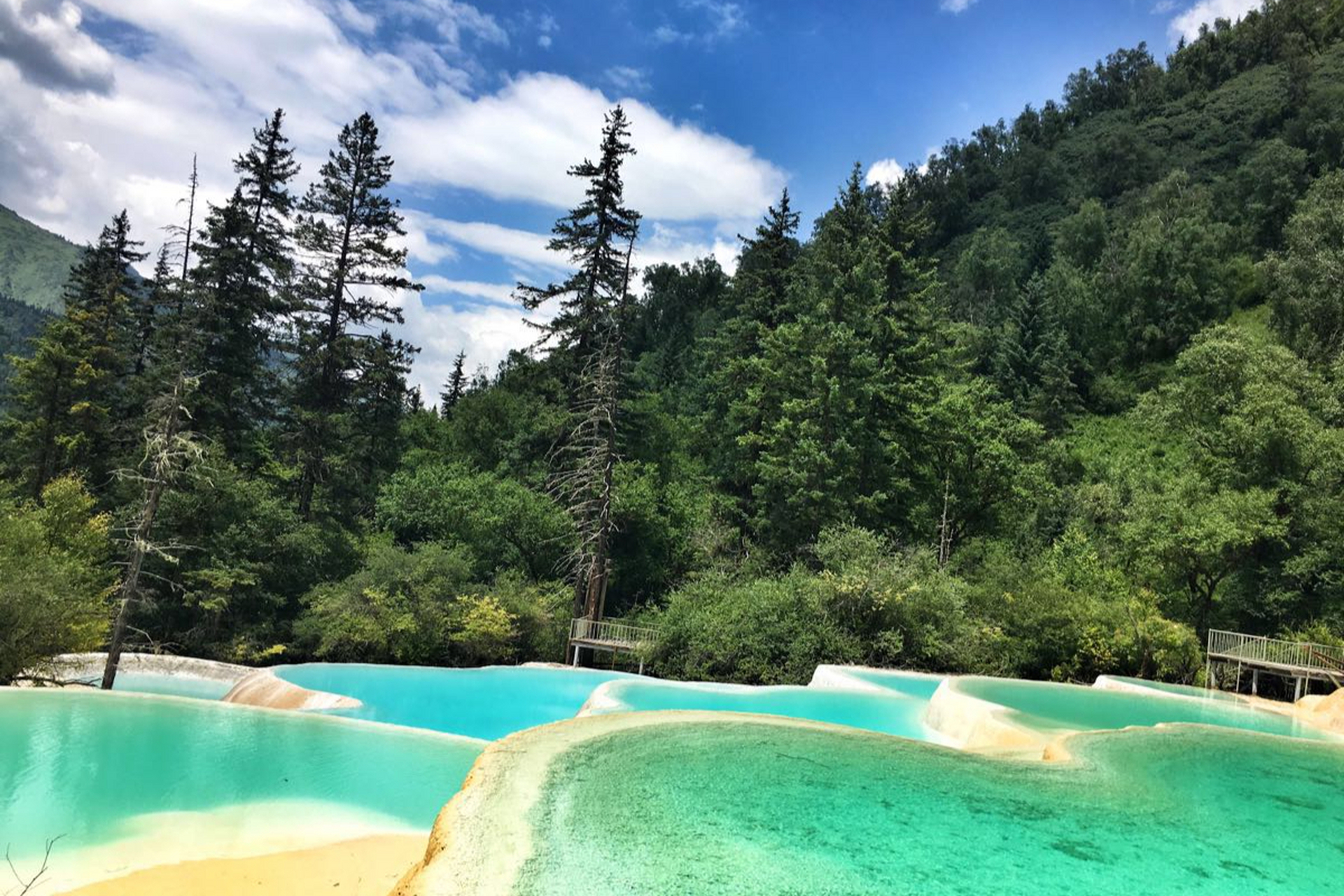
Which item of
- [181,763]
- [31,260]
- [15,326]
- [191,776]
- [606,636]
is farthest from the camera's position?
[31,260]

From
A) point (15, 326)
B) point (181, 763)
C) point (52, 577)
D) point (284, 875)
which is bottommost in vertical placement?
point (181, 763)

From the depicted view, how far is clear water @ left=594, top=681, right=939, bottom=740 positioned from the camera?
11266 millimetres

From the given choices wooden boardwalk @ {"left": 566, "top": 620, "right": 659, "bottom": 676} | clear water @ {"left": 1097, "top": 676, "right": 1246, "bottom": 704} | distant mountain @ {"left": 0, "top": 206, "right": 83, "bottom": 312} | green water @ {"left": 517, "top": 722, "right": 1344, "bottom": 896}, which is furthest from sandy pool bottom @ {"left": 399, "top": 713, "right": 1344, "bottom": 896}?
distant mountain @ {"left": 0, "top": 206, "right": 83, "bottom": 312}

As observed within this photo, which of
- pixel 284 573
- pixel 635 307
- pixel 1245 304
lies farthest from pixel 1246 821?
pixel 1245 304

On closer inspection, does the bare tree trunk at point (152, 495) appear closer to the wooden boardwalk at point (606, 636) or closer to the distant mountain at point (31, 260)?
the wooden boardwalk at point (606, 636)

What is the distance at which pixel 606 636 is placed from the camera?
1833 centimetres

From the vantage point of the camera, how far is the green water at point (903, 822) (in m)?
4.12

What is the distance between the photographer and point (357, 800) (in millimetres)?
6723

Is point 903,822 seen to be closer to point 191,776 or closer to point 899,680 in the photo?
point 191,776

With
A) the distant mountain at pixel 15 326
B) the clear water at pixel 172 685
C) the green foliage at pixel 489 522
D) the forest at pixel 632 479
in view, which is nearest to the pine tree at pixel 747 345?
the forest at pixel 632 479

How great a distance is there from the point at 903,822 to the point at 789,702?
7016 millimetres

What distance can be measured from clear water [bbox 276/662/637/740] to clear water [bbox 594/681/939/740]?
5.39ft

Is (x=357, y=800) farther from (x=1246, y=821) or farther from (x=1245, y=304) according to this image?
(x=1245, y=304)

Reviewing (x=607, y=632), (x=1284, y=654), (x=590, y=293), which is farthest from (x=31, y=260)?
(x=1284, y=654)
